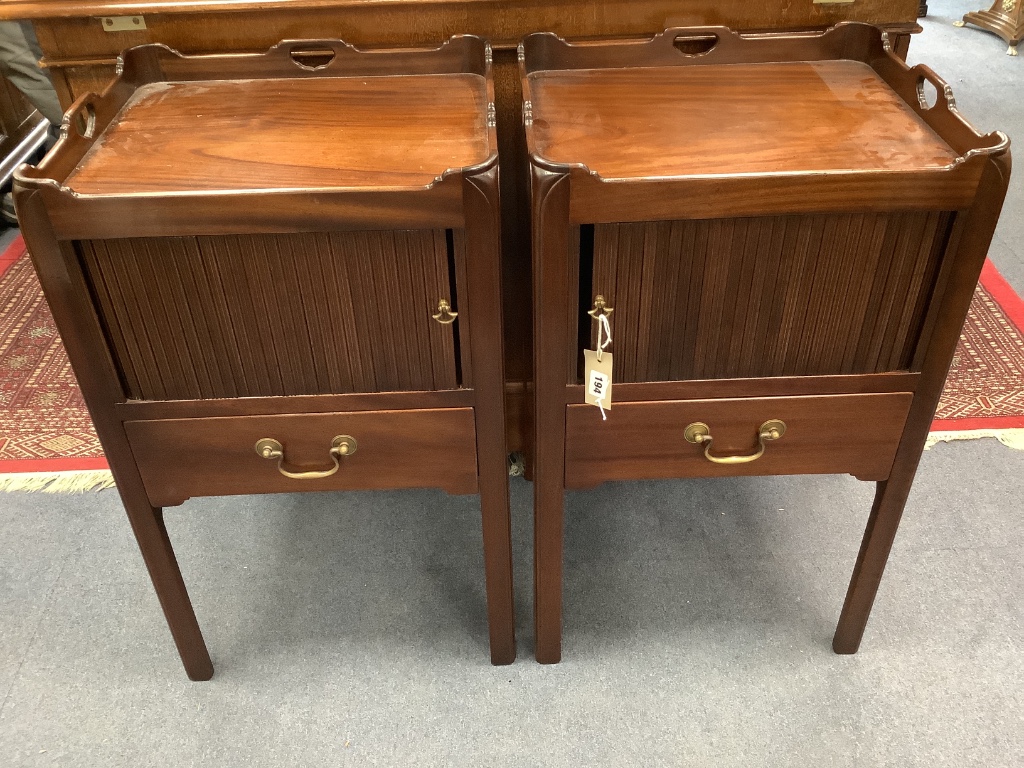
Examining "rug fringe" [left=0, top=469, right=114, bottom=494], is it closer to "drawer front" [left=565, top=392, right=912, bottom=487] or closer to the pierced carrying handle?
"drawer front" [left=565, top=392, right=912, bottom=487]

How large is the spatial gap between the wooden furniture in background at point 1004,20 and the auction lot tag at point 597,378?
3166 millimetres

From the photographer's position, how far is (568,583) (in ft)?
4.37

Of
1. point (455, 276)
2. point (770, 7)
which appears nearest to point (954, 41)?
point (770, 7)

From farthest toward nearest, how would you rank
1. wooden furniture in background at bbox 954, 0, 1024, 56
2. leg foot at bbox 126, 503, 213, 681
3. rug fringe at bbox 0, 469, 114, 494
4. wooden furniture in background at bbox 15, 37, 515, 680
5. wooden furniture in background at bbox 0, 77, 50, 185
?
1. wooden furniture in background at bbox 954, 0, 1024, 56
2. wooden furniture in background at bbox 0, 77, 50, 185
3. rug fringe at bbox 0, 469, 114, 494
4. leg foot at bbox 126, 503, 213, 681
5. wooden furniture in background at bbox 15, 37, 515, 680

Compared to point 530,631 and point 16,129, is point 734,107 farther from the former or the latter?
point 16,129

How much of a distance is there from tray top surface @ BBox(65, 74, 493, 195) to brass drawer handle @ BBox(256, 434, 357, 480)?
0.97 feet

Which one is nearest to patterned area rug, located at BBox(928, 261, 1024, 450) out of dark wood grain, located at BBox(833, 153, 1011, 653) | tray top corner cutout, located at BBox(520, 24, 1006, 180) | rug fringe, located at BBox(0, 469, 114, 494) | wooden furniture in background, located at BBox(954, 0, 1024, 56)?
dark wood grain, located at BBox(833, 153, 1011, 653)

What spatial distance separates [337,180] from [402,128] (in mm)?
145

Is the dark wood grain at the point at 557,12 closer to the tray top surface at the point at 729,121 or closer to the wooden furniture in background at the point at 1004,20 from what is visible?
the tray top surface at the point at 729,121

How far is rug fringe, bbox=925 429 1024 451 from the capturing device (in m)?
1.56

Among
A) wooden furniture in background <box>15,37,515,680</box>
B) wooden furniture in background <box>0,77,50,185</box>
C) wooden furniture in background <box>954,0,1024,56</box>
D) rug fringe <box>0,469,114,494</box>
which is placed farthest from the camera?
wooden furniture in background <box>954,0,1024,56</box>

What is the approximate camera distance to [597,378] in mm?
930

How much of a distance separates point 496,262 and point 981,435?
116 centimetres

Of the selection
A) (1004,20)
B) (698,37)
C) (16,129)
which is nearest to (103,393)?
(698,37)
